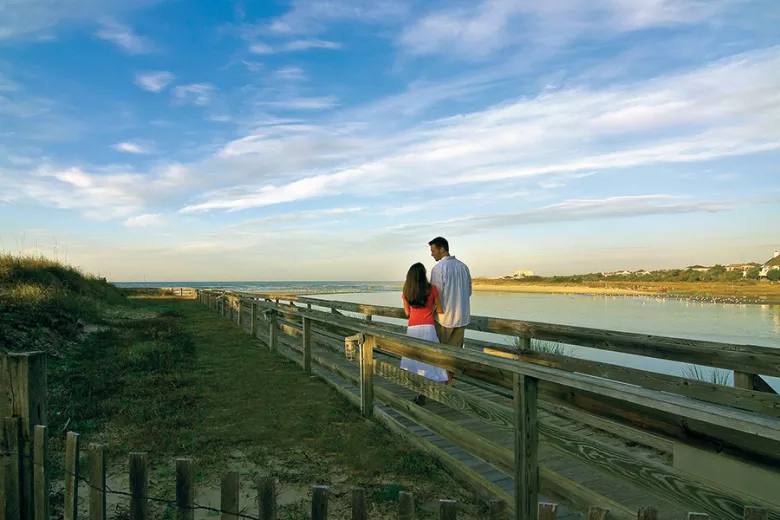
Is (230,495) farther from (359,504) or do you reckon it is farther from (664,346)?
(664,346)

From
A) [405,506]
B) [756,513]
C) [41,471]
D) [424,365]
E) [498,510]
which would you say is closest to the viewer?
[756,513]

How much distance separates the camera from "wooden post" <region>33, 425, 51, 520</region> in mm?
2352

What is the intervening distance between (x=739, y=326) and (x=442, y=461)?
17601 millimetres

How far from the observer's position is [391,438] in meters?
4.91

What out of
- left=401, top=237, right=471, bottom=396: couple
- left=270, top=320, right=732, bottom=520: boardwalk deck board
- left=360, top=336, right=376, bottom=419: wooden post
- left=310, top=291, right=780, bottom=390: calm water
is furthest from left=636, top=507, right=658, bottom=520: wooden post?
left=310, top=291, right=780, bottom=390: calm water

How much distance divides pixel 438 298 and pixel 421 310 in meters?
0.23

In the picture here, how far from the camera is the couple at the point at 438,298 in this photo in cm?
543

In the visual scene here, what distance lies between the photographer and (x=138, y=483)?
211cm

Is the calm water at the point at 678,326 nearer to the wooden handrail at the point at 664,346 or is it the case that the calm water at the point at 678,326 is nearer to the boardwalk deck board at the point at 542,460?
the wooden handrail at the point at 664,346

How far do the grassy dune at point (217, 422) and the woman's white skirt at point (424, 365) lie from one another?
70 centimetres

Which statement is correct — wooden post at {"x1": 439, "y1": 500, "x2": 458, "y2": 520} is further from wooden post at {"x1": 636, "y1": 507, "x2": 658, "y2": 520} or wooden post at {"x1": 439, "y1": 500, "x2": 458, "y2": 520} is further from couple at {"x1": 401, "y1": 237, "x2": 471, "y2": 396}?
couple at {"x1": 401, "y1": 237, "x2": 471, "y2": 396}

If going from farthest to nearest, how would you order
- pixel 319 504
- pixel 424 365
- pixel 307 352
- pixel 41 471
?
pixel 307 352
pixel 424 365
pixel 41 471
pixel 319 504

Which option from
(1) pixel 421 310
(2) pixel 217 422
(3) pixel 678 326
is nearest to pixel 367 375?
(1) pixel 421 310

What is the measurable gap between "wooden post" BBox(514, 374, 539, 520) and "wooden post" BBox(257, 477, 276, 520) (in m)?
1.52
